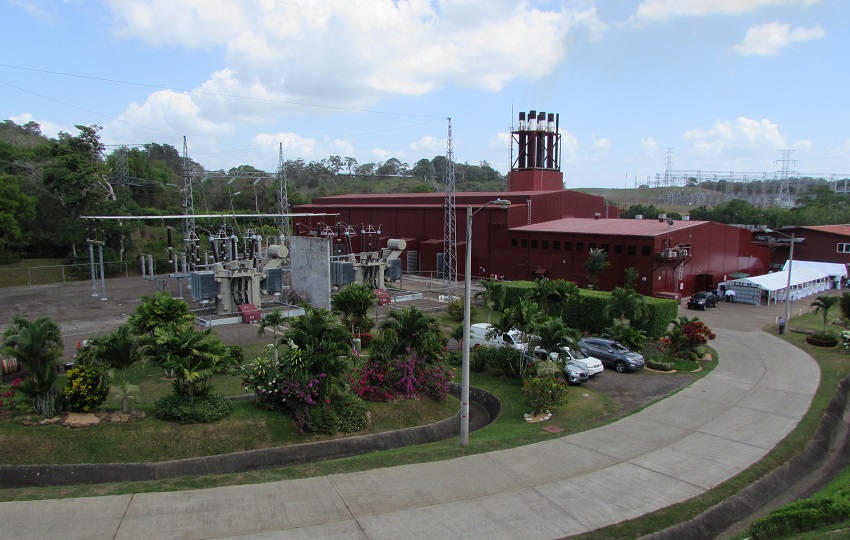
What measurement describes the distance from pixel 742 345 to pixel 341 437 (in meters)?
23.6

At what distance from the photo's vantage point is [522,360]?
2370cm

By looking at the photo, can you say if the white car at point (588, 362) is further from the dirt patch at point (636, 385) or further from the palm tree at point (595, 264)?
the palm tree at point (595, 264)

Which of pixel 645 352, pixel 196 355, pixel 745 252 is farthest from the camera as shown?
pixel 745 252

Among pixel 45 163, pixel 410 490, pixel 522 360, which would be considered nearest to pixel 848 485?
pixel 410 490

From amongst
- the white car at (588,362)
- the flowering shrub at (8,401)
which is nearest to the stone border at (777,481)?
the white car at (588,362)

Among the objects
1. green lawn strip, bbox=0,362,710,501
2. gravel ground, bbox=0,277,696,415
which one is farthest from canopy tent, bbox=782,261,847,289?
green lawn strip, bbox=0,362,710,501

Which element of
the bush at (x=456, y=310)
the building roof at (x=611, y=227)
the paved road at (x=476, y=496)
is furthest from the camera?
the building roof at (x=611, y=227)

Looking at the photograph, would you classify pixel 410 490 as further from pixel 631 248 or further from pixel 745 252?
pixel 745 252

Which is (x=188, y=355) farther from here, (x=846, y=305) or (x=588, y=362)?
(x=846, y=305)

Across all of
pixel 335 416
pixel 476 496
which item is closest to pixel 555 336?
pixel 335 416

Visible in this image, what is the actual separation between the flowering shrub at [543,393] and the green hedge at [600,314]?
9547 mm

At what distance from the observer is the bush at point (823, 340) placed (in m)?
29.6

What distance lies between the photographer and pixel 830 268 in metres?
51.2

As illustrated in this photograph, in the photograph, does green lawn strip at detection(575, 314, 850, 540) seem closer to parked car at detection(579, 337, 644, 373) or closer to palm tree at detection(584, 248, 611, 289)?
parked car at detection(579, 337, 644, 373)
